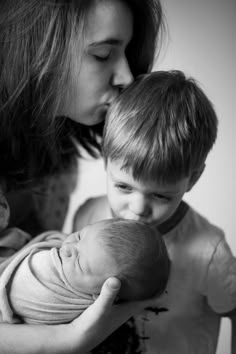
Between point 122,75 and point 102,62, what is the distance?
0.04 m

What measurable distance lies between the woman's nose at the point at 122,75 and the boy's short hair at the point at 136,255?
295mm

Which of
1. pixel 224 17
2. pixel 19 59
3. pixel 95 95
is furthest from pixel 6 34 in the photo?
pixel 224 17

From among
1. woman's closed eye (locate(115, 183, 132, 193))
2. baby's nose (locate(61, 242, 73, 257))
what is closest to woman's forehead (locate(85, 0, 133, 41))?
woman's closed eye (locate(115, 183, 132, 193))

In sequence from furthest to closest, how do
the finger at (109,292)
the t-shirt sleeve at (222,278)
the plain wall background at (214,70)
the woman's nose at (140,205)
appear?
the plain wall background at (214,70) < the t-shirt sleeve at (222,278) < the woman's nose at (140,205) < the finger at (109,292)

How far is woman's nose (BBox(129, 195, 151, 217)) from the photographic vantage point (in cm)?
86

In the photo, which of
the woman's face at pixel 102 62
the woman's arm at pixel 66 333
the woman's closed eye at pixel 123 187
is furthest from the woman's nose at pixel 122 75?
the woman's arm at pixel 66 333

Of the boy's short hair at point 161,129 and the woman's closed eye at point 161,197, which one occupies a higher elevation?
the boy's short hair at point 161,129

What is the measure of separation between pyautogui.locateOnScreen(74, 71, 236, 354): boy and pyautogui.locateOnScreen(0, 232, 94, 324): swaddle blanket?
16 cm

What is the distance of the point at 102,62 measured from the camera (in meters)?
0.96

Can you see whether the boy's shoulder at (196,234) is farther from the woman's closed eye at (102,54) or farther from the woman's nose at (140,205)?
the woman's closed eye at (102,54)

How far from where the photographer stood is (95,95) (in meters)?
0.97

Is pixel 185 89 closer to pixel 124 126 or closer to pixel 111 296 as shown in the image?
pixel 124 126

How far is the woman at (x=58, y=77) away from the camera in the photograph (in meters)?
0.84

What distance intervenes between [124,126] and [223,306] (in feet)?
1.41
